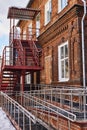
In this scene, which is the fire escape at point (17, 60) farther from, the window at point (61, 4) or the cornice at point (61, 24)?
the window at point (61, 4)

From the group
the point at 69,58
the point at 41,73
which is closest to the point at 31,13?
the point at 41,73

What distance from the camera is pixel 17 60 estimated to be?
1948 centimetres

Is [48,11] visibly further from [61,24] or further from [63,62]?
[63,62]

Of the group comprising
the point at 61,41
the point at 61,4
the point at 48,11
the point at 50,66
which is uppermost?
the point at 48,11

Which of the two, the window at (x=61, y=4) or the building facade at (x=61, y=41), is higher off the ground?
the window at (x=61, y=4)

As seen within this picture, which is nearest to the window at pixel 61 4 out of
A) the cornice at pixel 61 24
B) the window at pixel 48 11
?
the cornice at pixel 61 24

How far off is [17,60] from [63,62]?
431cm

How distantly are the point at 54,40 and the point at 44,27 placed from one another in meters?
2.79

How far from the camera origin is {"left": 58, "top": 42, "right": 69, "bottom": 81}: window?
15586 mm

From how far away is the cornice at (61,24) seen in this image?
45.9 feet

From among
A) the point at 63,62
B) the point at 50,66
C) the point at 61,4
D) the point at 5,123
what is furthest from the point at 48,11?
the point at 5,123

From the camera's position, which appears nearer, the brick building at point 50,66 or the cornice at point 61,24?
the brick building at point 50,66

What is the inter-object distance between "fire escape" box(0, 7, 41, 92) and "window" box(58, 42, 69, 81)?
217 centimetres

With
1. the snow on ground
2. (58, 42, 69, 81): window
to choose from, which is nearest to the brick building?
(58, 42, 69, 81): window
